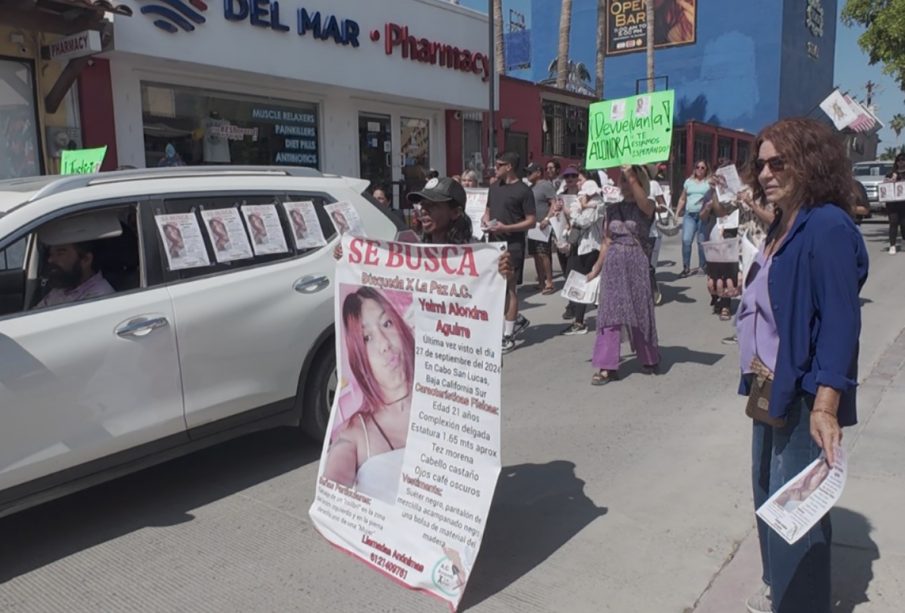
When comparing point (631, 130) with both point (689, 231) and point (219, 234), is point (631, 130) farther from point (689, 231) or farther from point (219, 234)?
point (689, 231)

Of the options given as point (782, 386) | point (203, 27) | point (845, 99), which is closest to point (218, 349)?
point (782, 386)

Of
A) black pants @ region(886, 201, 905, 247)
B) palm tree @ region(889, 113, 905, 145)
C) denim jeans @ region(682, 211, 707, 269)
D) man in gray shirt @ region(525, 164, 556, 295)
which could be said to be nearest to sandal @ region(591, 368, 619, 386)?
man in gray shirt @ region(525, 164, 556, 295)

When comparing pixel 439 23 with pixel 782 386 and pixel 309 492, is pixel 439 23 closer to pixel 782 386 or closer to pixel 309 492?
pixel 309 492

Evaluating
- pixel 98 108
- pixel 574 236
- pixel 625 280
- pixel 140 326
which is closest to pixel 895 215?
pixel 574 236

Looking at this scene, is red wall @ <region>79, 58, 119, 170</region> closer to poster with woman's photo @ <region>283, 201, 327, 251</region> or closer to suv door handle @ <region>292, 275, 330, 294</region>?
poster with woman's photo @ <region>283, 201, 327, 251</region>

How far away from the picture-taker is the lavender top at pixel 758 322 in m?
2.56

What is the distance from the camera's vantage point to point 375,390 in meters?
3.42

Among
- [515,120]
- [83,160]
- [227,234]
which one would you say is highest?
[515,120]

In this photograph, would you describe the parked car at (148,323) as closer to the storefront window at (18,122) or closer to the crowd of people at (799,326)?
the crowd of people at (799,326)

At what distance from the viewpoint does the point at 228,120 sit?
11.1 m

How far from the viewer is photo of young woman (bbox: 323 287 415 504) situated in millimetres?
3324

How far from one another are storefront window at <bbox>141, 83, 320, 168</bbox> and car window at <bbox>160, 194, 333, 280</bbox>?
6435 mm

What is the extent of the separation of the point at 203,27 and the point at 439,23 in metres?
5.09

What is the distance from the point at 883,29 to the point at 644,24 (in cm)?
1822
